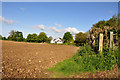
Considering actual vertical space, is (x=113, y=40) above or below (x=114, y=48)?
above

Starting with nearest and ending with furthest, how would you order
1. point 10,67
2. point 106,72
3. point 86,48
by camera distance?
point 106,72, point 10,67, point 86,48

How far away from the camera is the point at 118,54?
369 centimetres

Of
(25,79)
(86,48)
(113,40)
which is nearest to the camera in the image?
(25,79)

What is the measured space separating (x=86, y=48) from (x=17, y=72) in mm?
3534

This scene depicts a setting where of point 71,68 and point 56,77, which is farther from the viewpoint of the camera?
point 71,68

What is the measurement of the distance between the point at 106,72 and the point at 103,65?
29 cm

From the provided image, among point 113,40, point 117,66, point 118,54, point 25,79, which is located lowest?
point 25,79

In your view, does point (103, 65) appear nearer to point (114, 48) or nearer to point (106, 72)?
point (106, 72)

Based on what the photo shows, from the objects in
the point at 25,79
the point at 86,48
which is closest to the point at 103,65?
the point at 86,48

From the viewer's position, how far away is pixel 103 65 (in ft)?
11.6

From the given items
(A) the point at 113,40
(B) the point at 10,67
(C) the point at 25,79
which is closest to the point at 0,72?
(B) the point at 10,67

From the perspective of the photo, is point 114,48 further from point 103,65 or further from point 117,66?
point 103,65

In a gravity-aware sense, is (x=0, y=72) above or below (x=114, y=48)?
below

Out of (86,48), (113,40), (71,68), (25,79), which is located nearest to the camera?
(25,79)
